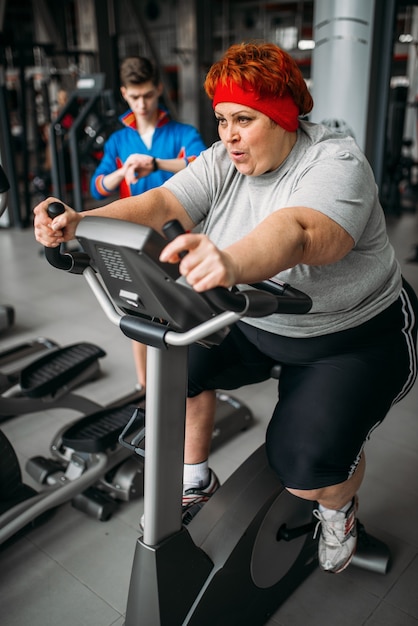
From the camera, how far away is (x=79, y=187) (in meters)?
5.28

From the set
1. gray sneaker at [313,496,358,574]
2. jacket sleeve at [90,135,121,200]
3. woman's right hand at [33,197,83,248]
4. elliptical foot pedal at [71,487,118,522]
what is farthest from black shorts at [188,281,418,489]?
jacket sleeve at [90,135,121,200]

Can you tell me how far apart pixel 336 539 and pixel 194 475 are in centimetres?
43

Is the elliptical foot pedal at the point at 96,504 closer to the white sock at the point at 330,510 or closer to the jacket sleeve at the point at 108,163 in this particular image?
the white sock at the point at 330,510

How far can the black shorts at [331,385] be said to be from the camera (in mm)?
1393

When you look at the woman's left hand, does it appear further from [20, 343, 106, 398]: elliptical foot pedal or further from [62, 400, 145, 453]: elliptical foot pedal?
[20, 343, 106, 398]: elliptical foot pedal

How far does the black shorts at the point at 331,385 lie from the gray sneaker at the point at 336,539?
184 mm

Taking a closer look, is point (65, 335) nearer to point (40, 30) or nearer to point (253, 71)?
point (253, 71)

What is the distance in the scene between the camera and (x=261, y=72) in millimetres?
1225

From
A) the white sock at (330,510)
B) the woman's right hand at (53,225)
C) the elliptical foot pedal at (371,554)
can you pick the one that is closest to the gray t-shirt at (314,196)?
the woman's right hand at (53,225)

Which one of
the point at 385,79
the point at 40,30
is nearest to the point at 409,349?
the point at 385,79

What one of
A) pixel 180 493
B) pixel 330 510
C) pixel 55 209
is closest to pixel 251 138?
pixel 55 209

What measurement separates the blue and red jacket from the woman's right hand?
4.22ft

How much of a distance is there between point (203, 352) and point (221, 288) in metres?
0.75

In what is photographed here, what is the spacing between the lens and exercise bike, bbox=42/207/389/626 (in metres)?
1.02
